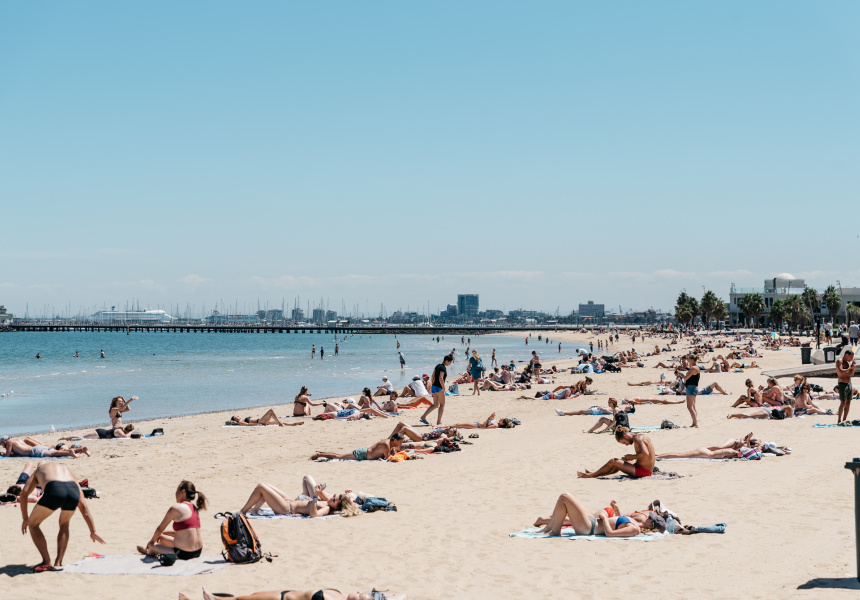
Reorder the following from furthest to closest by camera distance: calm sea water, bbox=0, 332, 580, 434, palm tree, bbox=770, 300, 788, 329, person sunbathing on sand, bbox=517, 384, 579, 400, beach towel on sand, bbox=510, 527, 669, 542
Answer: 1. palm tree, bbox=770, 300, 788, 329
2. calm sea water, bbox=0, 332, 580, 434
3. person sunbathing on sand, bbox=517, 384, 579, 400
4. beach towel on sand, bbox=510, 527, 669, 542

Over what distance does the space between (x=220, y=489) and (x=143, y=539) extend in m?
2.67

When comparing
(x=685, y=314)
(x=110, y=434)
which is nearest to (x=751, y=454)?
(x=110, y=434)

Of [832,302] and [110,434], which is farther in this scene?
[832,302]

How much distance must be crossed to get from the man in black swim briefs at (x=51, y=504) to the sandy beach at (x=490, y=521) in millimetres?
253

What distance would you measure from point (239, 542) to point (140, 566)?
91 centimetres

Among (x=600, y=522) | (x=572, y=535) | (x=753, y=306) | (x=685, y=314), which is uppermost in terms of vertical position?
(x=753, y=306)

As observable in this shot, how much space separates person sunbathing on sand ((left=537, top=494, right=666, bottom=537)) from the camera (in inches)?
294

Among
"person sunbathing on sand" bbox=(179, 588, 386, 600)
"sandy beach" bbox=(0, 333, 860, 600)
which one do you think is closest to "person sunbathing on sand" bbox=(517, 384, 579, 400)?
"sandy beach" bbox=(0, 333, 860, 600)

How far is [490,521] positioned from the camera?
836 cm

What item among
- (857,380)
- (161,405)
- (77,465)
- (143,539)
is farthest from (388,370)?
(143,539)

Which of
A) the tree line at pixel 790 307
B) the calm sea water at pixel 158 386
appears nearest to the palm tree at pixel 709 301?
the tree line at pixel 790 307

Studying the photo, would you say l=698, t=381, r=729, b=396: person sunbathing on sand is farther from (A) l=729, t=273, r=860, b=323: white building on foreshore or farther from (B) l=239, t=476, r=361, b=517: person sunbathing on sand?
(A) l=729, t=273, r=860, b=323: white building on foreshore

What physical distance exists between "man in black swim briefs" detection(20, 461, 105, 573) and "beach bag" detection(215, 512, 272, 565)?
1259 mm

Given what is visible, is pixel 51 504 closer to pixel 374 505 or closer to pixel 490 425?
pixel 374 505
